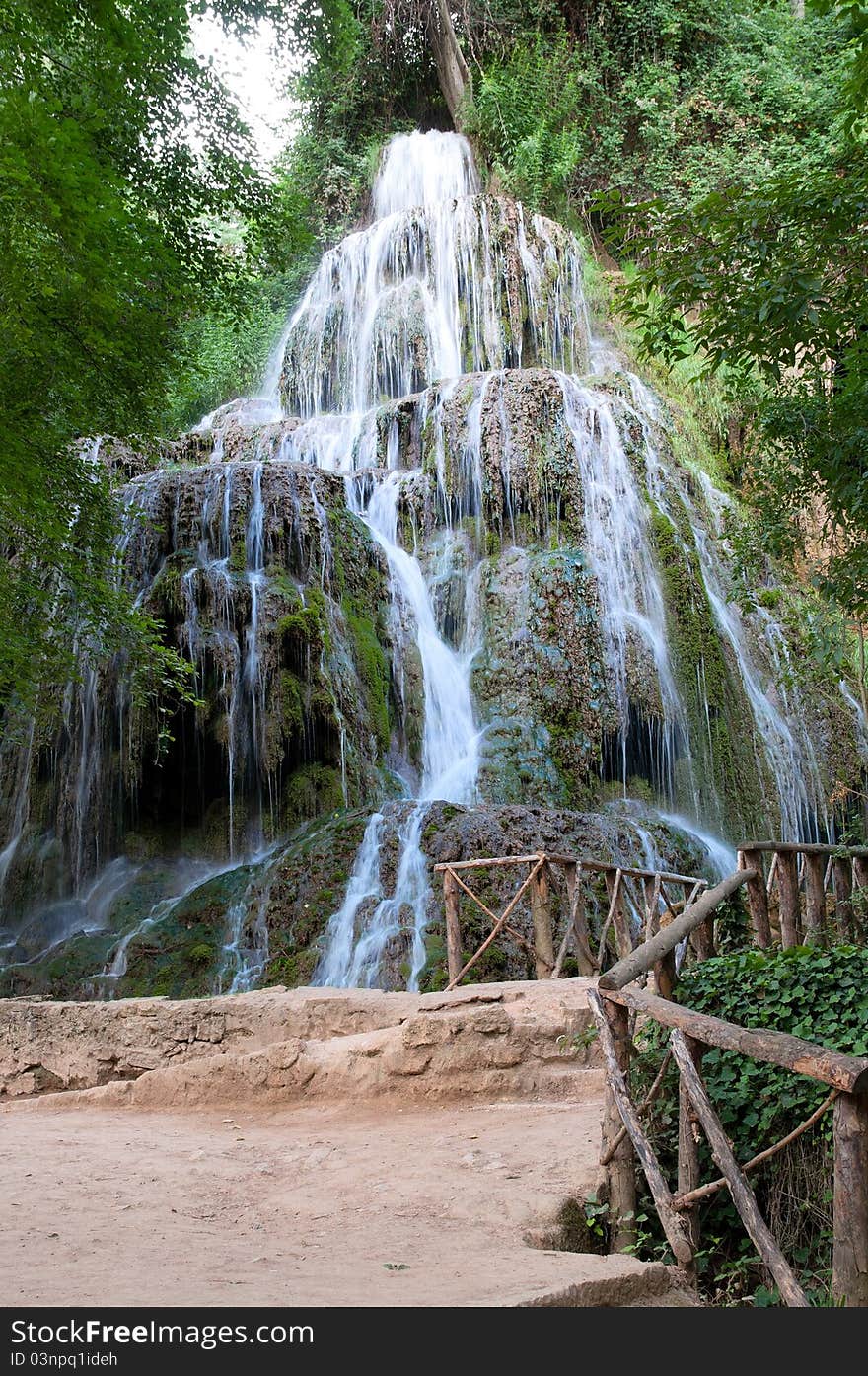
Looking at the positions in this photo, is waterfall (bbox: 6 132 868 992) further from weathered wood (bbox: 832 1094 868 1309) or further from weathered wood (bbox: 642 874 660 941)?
weathered wood (bbox: 832 1094 868 1309)

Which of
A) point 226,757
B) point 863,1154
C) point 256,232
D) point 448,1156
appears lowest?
point 448,1156

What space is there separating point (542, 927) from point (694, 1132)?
463 centimetres

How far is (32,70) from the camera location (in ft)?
22.4

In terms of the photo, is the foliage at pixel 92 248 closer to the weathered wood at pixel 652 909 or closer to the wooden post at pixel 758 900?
the weathered wood at pixel 652 909

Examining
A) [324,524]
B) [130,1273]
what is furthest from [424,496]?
[130,1273]

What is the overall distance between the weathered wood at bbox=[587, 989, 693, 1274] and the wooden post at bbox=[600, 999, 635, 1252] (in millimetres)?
25

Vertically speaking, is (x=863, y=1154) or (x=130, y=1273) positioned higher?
(x=863, y=1154)

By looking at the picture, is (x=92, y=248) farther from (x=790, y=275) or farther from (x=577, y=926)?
(x=577, y=926)

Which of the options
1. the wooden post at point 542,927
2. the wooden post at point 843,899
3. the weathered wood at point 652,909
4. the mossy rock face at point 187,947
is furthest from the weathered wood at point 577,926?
the mossy rock face at point 187,947

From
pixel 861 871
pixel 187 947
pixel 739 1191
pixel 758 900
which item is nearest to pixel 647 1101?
pixel 739 1191

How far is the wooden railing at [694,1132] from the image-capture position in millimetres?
3014

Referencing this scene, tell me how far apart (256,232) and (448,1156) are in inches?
335

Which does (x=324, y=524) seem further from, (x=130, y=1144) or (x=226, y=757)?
(x=130, y=1144)

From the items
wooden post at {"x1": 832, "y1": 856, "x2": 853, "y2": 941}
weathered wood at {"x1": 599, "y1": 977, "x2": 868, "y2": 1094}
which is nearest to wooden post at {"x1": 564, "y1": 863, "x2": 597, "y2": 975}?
wooden post at {"x1": 832, "y1": 856, "x2": 853, "y2": 941}
